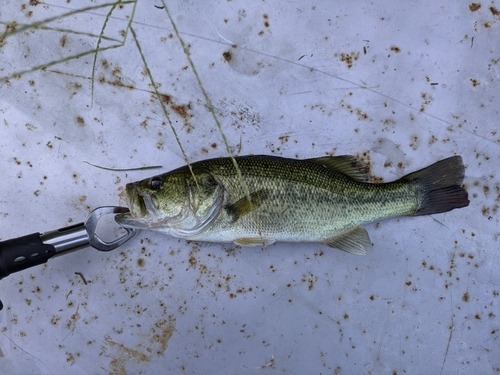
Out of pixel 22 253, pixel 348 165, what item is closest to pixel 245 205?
pixel 348 165

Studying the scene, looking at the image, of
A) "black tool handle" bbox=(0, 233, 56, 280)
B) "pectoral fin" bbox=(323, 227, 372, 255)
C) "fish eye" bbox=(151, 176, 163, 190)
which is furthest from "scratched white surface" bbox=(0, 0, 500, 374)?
"black tool handle" bbox=(0, 233, 56, 280)

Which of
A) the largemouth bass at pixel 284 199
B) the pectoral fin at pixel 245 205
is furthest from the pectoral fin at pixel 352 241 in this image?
the pectoral fin at pixel 245 205

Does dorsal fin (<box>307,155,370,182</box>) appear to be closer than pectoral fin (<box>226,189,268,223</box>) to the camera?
No

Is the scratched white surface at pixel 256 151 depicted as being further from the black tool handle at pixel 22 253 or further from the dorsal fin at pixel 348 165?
the black tool handle at pixel 22 253

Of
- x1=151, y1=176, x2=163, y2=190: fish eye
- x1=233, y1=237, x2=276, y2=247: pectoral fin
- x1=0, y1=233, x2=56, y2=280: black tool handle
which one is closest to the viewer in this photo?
x1=0, y1=233, x2=56, y2=280: black tool handle

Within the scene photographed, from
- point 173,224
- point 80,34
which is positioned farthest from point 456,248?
point 80,34

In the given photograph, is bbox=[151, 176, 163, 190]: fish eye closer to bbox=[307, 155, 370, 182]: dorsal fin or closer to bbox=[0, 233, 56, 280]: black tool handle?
bbox=[0, 233, 56, 280]: black tool handle
